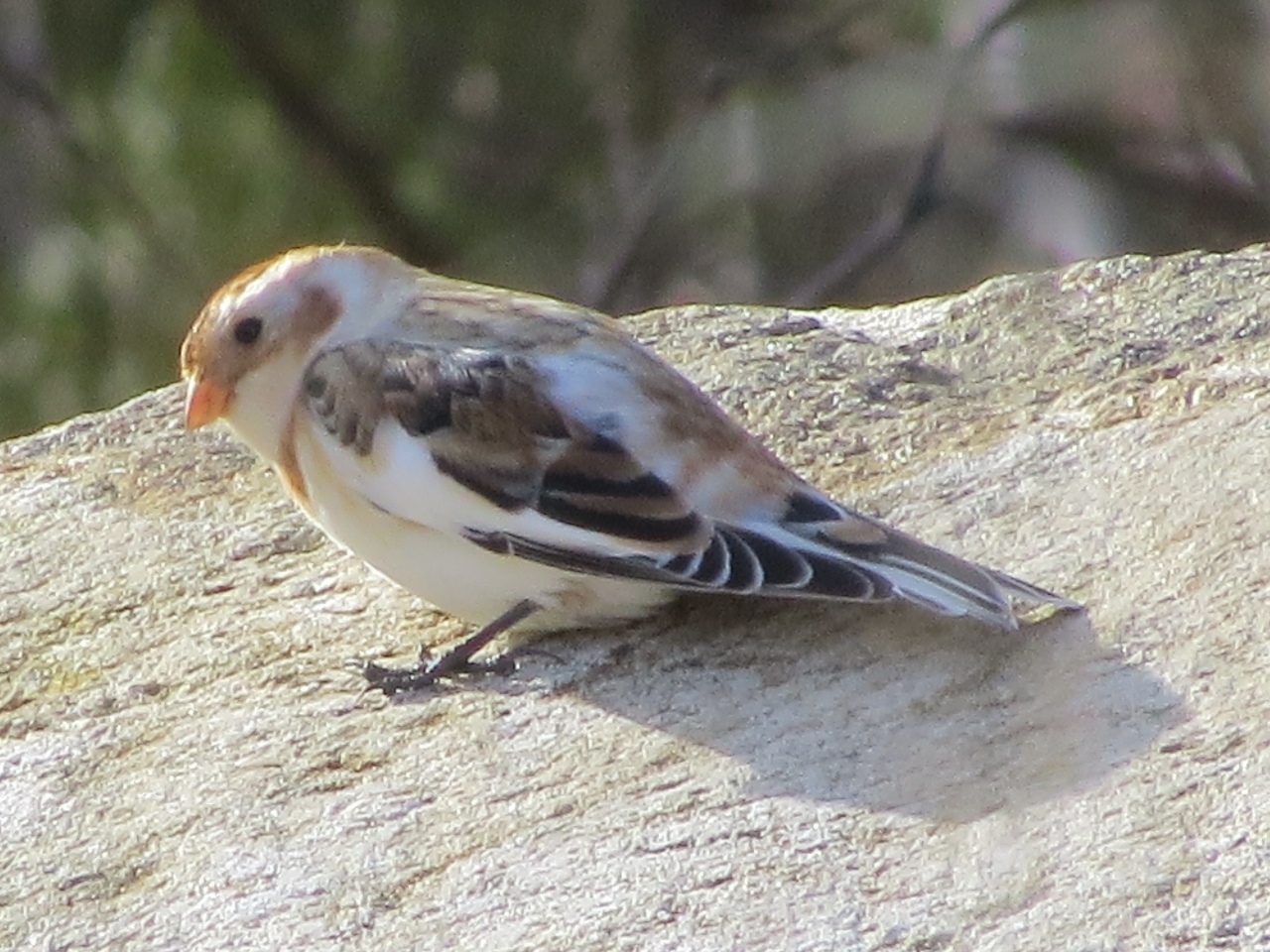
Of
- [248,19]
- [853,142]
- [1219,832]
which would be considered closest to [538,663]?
[1219,832]

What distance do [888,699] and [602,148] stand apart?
4992 mm

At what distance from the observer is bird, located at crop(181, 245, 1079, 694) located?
11.6 feet

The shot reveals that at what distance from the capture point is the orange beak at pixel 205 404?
3959 mm

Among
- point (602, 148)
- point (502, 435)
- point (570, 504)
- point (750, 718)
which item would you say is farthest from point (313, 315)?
point (602, 148)

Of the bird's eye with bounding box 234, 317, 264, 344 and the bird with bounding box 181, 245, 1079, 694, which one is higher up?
the bird's eye with bounding box 234, 317, 264, 344

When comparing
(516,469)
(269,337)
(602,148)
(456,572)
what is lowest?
(602,148)

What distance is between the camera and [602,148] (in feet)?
27.0

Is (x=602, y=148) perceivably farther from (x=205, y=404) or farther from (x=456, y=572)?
(x=456, y=572)

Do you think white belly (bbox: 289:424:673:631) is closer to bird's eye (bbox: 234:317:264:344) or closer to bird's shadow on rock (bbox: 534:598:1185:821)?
bird's shadow on rock (bbox: 534:598:1185:821)

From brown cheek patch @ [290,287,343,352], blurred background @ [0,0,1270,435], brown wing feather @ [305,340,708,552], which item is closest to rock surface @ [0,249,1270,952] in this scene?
brown wing feather @ [305,340,708,552]

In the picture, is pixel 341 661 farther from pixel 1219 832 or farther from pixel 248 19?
pixel 248 19

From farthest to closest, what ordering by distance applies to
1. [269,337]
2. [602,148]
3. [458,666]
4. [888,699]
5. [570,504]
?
1. [602,148]
2. [269,337]
3. [458,666]
4. [570,504]
5. [888,699]

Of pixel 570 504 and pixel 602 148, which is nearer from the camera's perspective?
pixel 570 504

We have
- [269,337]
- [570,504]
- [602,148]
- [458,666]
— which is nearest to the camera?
[570,504]
